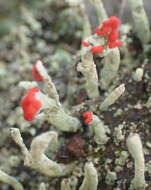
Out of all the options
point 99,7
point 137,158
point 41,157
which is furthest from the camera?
point 99,7

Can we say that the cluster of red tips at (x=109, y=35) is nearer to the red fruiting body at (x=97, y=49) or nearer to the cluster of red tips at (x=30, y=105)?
the red fruiting body at (x=97, y=49)

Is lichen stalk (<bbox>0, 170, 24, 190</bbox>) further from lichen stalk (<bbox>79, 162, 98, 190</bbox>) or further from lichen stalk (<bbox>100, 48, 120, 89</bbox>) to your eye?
lichen stalk (<bbox>100, 48, 120, 89</bbox>)

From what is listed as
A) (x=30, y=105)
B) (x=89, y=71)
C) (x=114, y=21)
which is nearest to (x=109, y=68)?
(x=89, y=71)

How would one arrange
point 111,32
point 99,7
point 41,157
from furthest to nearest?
point 99,7 < point 111,32 < point 41,157

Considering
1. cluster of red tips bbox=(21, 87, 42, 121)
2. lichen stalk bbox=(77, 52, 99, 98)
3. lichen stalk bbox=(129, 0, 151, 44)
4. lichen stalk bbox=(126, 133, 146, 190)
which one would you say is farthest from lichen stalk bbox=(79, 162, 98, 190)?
lichen stalk bbox=(129, 0, 151, 44)

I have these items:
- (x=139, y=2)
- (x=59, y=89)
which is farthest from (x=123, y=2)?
(x=59, y=89)

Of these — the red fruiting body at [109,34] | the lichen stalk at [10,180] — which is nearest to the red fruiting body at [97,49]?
the red fruiting body at [109,34]

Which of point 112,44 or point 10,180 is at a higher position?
point 112,44

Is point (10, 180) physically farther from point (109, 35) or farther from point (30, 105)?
point (109, 35)

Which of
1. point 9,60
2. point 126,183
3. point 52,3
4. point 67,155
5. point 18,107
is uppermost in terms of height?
point 52,3

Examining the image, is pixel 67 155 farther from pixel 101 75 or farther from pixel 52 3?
pixel 52 3

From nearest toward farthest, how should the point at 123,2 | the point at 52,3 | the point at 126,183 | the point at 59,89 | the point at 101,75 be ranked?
the point at 126,183, the point at 101,75, the point at 59,89, the point at 123,2, the point at 52,3
